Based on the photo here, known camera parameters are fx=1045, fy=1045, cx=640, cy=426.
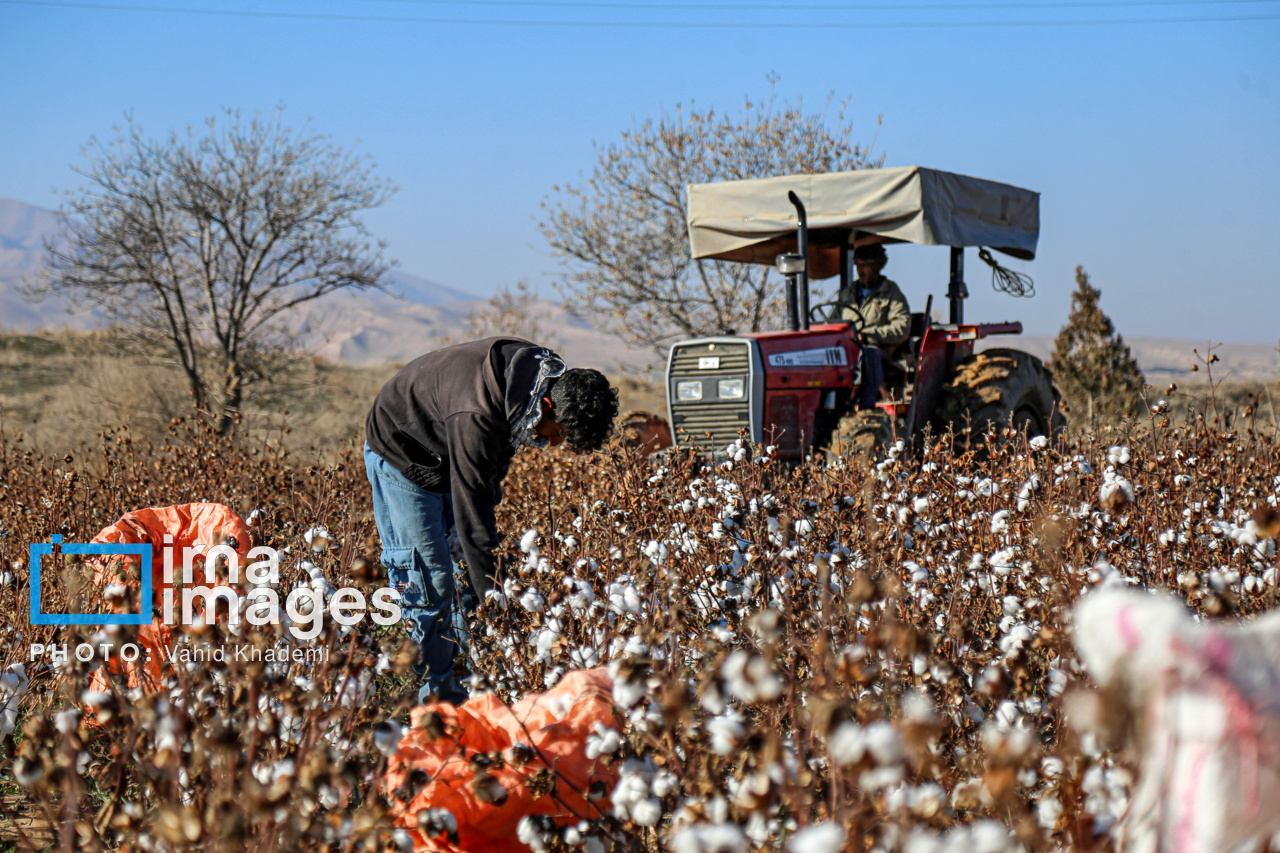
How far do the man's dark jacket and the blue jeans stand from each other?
7 cm

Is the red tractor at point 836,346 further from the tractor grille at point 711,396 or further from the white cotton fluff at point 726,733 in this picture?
the white cotton fluff at point 726,733

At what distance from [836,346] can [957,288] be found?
1606 mm

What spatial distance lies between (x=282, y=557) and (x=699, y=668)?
1.93 meters

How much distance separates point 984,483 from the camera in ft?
14.2

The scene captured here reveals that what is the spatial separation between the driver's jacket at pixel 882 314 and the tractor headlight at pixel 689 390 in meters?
1.27

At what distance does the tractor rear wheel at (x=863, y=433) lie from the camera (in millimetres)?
6918

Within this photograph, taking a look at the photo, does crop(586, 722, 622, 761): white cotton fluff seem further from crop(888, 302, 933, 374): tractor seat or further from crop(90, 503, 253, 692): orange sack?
crop(888, 302, 933, 374): tractor seat

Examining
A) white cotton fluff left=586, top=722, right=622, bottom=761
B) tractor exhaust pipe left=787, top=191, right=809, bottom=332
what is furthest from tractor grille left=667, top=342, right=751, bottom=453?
white cotton fluff left=586, top=722, right=622, bottom=761

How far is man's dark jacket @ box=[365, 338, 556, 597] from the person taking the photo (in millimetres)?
3592

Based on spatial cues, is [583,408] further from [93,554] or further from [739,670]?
[93,554]

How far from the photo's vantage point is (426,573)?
13.5 ft

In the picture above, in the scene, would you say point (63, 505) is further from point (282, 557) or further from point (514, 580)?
point (514, 580)

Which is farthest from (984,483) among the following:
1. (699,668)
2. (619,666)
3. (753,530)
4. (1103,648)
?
(1103,648)

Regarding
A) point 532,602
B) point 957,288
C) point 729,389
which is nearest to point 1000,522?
point 532,602
